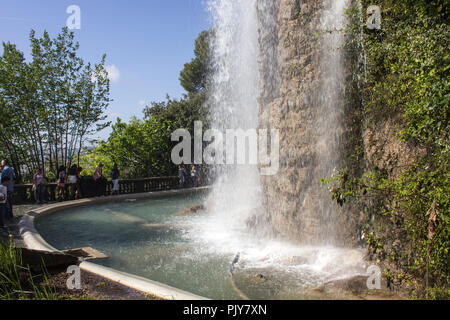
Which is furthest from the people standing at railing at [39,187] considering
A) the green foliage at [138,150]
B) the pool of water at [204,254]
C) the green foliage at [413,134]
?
the green foliage at [413,134]

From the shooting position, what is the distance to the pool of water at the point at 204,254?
5336mm

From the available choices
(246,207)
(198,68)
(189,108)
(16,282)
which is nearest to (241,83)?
(246,207)

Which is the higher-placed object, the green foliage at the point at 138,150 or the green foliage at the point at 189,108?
the green foliage at the point at 189,108

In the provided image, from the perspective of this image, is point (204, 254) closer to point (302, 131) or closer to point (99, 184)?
point (302, 131)

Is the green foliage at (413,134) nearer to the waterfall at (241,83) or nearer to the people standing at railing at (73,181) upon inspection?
the waterfall at (241,83)

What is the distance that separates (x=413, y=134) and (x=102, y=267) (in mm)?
4778

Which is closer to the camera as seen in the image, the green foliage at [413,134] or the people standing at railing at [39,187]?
the green foliage at [413,134]

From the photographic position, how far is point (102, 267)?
5188 millimetres

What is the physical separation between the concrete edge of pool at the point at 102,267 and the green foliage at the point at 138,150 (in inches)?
227

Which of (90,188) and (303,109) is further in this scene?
(90,188)

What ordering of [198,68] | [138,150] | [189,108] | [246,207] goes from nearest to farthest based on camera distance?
[246,207] → [138,150] → [189,108] → [198,68]

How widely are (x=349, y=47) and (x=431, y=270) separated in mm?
→ 4329
